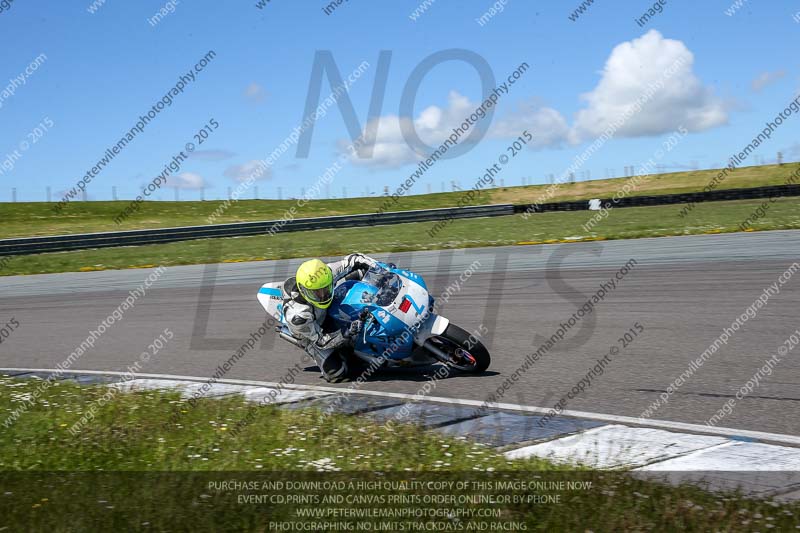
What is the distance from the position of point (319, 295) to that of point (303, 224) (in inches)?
1048

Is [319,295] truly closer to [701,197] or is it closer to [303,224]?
[303,224]

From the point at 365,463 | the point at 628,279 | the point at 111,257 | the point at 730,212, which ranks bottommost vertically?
the point at 111,257

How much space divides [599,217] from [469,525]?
29.0 metres

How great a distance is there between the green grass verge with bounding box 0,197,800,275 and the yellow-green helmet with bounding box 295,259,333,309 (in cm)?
1419

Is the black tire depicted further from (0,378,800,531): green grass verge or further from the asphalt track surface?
(0,378,800,531): green grass verge

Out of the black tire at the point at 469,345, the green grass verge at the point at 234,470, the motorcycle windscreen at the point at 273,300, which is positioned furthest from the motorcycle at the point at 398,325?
the green grass verge at the point at 234,470

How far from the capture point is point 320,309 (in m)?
7.86

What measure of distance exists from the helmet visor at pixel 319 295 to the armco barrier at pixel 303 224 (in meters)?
23.3

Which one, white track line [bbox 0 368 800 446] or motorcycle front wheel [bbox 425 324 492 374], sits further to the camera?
motorcycle front wheel [bbox 425 324 492 374]

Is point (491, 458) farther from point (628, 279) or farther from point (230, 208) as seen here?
point (230, 208)

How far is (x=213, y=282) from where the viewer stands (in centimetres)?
1716

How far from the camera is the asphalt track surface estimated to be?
280 inches

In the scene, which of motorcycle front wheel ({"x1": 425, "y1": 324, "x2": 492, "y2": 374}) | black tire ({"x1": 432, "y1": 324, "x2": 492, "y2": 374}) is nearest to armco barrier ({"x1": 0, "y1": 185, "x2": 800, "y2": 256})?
motorcycle front wheel ({"x1": 425, "y1": 324, "x2": 492, "y2": 374})

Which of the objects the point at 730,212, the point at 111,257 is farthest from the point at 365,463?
the point at 730,212
